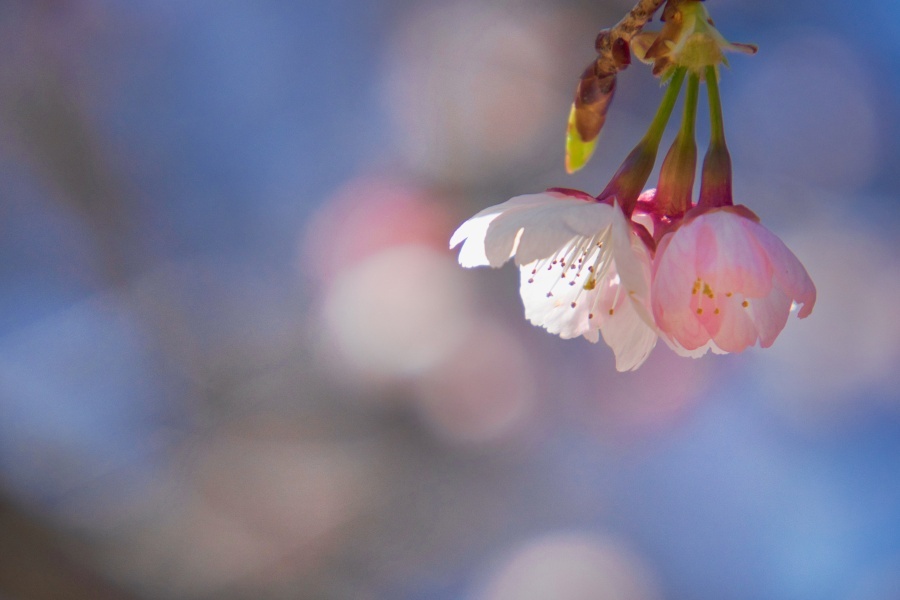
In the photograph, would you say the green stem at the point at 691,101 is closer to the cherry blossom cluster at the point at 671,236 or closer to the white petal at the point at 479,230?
the cherry blossom cluster at the point at 671,236

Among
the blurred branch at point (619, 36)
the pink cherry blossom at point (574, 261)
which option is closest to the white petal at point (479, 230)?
the pink cherry blossom at point (574, 261)

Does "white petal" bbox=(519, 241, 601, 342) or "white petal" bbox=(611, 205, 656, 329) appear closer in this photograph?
"white petal" bbox=(611, 205, 656, 329)

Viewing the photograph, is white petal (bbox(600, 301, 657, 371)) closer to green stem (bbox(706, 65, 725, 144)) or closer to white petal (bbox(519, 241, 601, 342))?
white petal (bbox(519, 241, 601, 342))

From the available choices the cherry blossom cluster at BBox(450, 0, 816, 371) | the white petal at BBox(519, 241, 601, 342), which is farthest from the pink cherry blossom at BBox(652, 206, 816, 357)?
the white petal at BBox(519, 241, 601, 342)

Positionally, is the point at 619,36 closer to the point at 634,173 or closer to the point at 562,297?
the point at 634,173

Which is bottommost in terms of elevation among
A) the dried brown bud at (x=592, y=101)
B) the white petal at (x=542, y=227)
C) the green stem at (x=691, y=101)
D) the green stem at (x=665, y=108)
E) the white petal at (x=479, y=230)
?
the white petal at (x=542, y=227)

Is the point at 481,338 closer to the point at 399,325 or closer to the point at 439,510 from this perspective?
the point at 399,325

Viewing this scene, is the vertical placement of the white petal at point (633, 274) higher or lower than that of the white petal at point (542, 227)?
lower

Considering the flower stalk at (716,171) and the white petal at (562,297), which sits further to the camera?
the white petal at (562,297)
